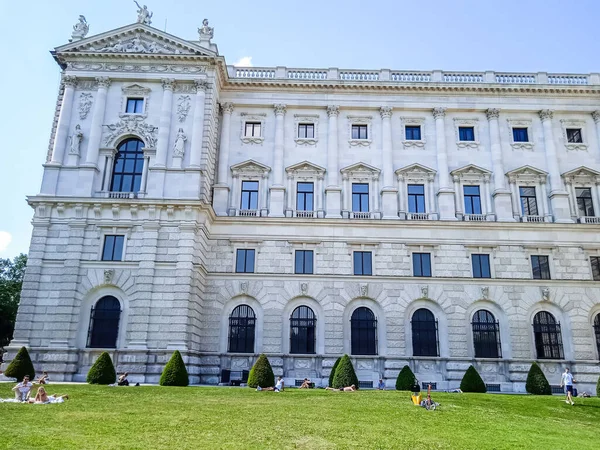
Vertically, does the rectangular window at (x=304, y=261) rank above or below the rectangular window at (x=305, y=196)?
below

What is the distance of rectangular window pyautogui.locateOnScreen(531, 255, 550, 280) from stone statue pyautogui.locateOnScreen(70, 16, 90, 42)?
39571mm

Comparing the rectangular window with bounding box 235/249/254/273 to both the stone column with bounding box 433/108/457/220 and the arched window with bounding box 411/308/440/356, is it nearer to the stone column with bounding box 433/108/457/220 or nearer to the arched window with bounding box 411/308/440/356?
the arched window with bounding box 411/308/440/356

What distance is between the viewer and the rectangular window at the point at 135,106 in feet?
132

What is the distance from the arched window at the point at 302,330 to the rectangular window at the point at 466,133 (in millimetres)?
19291

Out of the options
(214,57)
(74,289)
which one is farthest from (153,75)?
(74,289)

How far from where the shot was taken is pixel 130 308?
35.2 meters

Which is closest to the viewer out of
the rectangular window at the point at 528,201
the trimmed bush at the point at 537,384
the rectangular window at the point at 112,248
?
the trimmed bush at the point at 537,384

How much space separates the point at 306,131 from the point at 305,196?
233 inches

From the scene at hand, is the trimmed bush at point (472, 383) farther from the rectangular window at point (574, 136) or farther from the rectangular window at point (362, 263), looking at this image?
the rectangular window at point (574, 136)

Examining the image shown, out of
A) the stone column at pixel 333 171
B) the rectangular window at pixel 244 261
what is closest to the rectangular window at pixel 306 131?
the stone column at pixel 333 171

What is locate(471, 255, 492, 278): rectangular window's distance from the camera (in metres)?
39.2

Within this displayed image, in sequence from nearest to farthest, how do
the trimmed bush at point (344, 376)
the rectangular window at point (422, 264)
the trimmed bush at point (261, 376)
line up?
the trimmed bush at point (261, 376) < the trimmed bush at point (344, 376) < the rectangular window at point (422, 264)

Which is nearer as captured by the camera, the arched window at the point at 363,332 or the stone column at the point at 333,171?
the arched window at the point at 363,332

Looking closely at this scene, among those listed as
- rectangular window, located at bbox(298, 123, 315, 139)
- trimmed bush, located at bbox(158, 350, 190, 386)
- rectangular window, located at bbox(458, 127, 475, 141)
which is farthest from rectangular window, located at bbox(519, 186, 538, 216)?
→ trimmed bush, located at bbox(158, 350, 190, 386)
